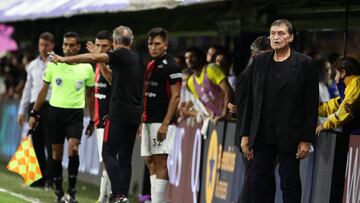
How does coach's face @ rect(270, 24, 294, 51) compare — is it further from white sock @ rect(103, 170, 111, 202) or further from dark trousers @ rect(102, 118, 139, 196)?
white sock @ rect(103, 170, 111, 202)

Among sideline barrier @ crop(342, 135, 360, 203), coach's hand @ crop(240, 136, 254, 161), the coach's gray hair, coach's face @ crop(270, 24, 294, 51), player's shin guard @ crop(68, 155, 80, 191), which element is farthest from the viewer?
player's shin guard @ crop(68, 155, 80, 191)

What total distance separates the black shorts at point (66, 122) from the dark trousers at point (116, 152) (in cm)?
182

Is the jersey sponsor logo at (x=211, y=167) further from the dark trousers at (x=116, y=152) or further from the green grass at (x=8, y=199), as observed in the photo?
the green grass at (x=8, y=199)

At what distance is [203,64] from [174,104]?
2878 mm

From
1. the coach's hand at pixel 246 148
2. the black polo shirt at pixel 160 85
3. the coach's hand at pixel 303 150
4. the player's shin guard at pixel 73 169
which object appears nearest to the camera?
the coach's hand at pixel 303 150

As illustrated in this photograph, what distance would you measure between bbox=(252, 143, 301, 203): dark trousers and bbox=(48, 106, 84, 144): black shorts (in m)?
4.12

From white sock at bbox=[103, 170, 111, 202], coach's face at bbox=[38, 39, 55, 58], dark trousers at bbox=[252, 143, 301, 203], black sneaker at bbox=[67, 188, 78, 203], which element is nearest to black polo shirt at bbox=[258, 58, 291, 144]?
dark trousers at bbox=[252, 143, 301, 203]

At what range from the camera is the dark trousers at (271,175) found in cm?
915

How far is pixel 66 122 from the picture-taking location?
13086 millimetres

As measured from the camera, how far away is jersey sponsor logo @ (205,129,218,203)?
1296 cm

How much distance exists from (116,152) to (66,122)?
1971 mm

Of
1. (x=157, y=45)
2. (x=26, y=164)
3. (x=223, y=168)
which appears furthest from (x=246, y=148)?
(x=26, y=164)

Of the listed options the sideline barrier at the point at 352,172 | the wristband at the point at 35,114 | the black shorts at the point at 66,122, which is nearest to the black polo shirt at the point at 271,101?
the sideline barrier at the point at 352,172

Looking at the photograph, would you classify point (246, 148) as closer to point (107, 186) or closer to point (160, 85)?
point (160, 85)
